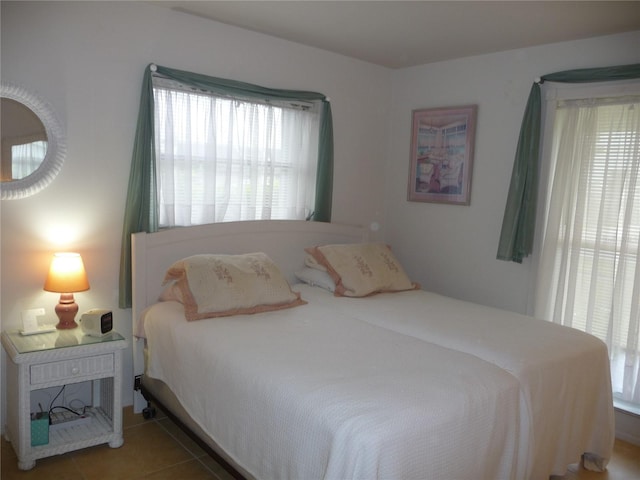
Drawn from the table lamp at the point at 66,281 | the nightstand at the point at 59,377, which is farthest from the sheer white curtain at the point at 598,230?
the table lamp at the point at 66,281

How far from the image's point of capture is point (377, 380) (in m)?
1.97

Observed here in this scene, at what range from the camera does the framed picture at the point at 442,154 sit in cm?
397

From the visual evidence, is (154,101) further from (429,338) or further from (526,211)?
(526,211)

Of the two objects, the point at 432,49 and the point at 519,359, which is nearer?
the point at 519,359

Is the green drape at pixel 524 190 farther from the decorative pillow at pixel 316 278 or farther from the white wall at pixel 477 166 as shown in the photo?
the decorative pillow at pixel 316 278

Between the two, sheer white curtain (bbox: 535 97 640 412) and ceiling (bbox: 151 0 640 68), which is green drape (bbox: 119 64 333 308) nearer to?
ceiling (bbox: 151 0 640 68)

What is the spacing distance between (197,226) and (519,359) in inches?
79.0

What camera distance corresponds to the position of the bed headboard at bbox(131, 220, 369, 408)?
301 centimetres

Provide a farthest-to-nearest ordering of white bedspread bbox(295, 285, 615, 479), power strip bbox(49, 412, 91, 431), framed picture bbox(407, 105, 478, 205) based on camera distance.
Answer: framed picture bbox(407, 105, 478, 205)
power strip bbox(49, 412, 91, 431)
white bedspread bbox(295, 285, 615, 479)

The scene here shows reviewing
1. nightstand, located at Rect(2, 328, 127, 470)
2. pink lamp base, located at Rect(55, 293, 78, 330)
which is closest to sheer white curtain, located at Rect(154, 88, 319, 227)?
pink lamp base, located at Rect(55, 293, 78, 330)

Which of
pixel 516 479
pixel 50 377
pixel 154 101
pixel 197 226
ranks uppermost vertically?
pixel 154 101

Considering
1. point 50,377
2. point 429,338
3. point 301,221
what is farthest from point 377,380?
point 301,221

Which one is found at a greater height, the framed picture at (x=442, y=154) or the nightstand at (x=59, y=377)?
the framed picture at (x=442, y=154)

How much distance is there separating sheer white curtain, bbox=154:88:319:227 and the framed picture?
913 mm
